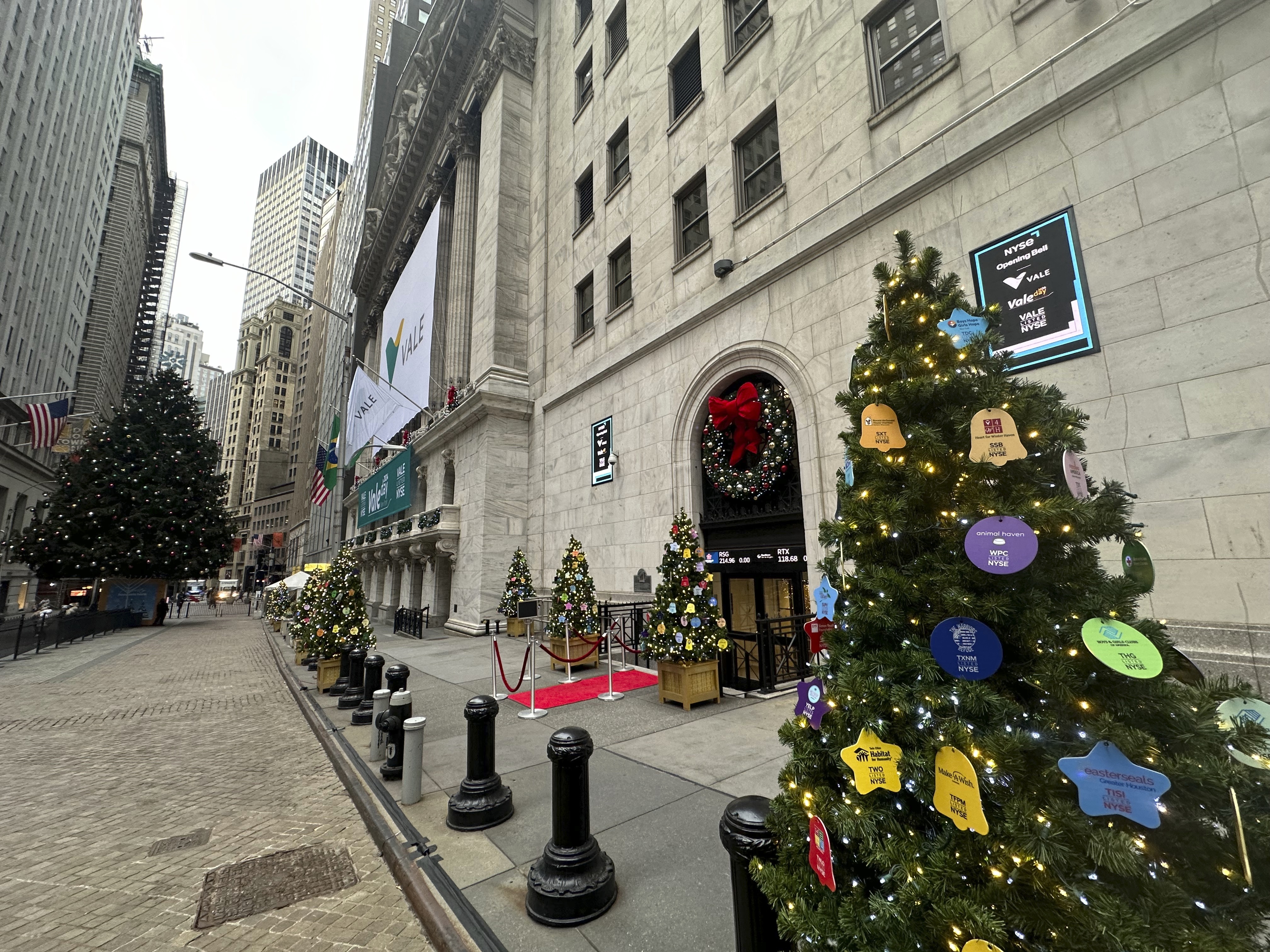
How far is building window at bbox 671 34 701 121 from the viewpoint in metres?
14.8

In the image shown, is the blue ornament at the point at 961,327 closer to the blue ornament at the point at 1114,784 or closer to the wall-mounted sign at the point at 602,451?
the blue ornament at the point at 1114,784

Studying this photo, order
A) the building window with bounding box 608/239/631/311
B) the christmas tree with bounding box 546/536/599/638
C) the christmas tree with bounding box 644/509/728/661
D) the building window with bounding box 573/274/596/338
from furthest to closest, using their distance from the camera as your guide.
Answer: the building window with bounding box 573/274/596/338 < the building window with bounding box 608/239/631/311 < the christmas tree with bounding box 546/536/599/638 < the christmas tree with bounding box 644/509/728/661

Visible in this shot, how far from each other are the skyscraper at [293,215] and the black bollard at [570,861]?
168 m

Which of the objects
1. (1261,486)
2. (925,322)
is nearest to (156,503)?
(925,322)

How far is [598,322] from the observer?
17531 millimetres

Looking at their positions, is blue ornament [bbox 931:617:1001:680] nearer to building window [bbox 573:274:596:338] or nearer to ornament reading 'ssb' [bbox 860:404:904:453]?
ornament reading 'ssb' [bbox 860:404:904:453]

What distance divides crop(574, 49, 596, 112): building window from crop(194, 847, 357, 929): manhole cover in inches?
888

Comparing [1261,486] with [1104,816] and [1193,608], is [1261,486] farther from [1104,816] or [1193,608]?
[1104,816]

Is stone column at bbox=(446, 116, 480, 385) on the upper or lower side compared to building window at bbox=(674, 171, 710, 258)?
upper

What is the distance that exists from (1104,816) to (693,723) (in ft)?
20.1

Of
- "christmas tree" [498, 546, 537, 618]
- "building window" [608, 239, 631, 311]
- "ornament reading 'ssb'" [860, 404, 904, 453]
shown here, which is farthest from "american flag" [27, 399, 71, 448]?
"ornament reading 'ssb'" [860, 404, 904, 453]

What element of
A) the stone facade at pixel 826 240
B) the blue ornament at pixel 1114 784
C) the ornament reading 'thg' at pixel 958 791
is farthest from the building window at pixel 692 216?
the blue ornament at pixel 1114 784

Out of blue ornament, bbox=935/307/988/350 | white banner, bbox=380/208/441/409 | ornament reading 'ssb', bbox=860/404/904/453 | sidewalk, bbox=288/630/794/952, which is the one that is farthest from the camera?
white banner, bbox=380/208/441/409

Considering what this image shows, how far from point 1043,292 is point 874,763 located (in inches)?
310
